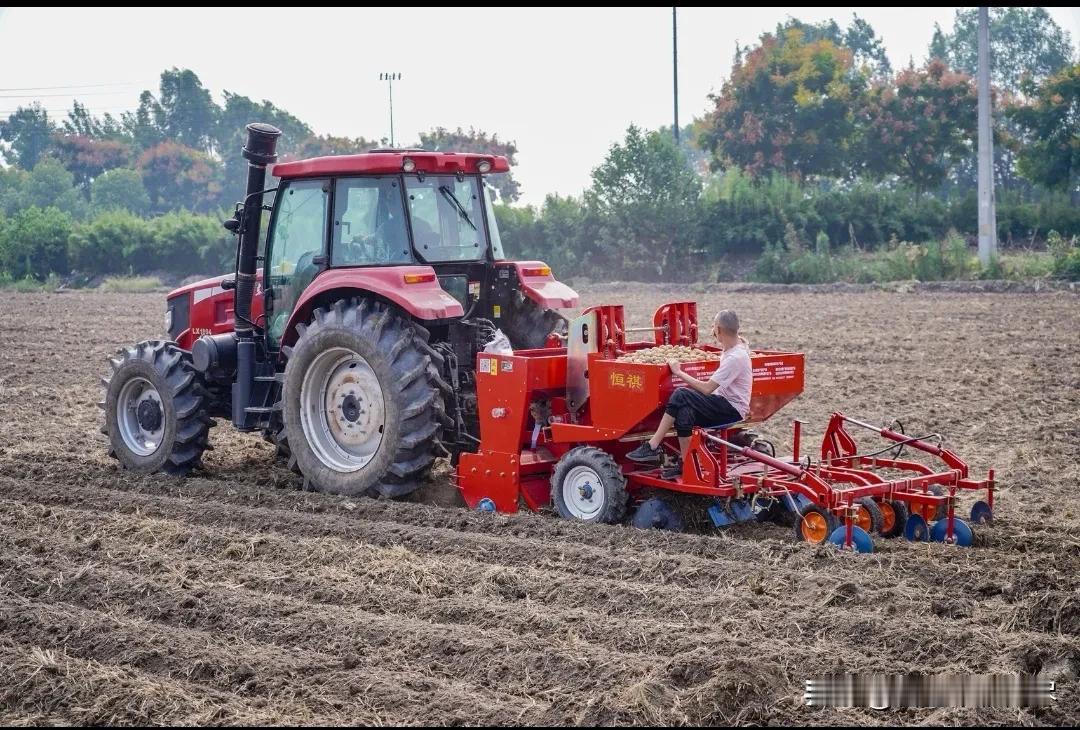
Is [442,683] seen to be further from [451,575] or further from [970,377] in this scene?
[970,377]

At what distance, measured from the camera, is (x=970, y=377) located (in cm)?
1368

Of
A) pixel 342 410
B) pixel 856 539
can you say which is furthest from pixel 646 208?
pixel 856 539

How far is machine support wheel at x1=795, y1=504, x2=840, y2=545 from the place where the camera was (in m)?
6.82

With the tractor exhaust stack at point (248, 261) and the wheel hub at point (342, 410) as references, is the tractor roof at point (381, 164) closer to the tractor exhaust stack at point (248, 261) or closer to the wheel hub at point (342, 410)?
the tractor exhaust stack at point (248, 261)

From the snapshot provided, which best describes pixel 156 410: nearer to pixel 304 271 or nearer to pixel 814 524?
pixel 304 271

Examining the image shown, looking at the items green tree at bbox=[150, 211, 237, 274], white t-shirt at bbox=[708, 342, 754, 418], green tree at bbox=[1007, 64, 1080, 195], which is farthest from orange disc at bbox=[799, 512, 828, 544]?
green tree at bbox=[150, 211, 237, 274]

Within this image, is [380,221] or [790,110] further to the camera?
[790,110]

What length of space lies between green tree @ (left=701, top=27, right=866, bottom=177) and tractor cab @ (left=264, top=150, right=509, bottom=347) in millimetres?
30894

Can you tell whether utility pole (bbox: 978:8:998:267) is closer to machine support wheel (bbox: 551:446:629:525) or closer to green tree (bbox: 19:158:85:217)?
machine support wheel (bbox: 551:446:629:525)

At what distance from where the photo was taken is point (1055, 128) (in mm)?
33000

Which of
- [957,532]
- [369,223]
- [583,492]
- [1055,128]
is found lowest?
[957,532]

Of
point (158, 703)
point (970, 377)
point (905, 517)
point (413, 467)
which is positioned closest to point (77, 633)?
point (158, 703)

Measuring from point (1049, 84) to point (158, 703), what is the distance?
32924 millimetres

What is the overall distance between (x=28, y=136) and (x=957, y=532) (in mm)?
60059
